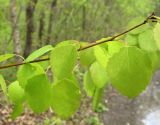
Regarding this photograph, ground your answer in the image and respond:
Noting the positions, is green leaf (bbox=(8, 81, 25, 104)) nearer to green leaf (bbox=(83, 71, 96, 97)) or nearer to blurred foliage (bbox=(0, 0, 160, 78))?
green leaf (bbox=(83, 71, 96, 97))

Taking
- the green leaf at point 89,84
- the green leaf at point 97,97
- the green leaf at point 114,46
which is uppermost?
the green leaf at point 114,46

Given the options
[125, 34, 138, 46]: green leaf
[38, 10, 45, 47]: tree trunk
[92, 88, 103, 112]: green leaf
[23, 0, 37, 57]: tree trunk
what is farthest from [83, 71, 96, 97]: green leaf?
[38, 10, 45, 47]: tree trunk

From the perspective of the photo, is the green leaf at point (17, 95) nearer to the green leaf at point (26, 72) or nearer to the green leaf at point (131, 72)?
the green leaf at point (26, 72)

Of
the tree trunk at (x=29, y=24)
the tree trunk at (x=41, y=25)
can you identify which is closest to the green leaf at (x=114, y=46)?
the tree trunk at (x=29, y=24)

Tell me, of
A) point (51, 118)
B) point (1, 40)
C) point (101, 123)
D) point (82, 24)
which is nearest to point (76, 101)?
point (51, 118)

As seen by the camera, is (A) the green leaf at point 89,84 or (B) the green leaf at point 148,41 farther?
(A) the green leaf at point 89,84

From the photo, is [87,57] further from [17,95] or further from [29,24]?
[29,24]

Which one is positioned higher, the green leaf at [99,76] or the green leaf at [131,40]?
the green leaf at [131,40]
